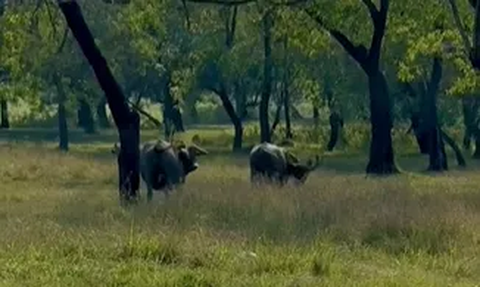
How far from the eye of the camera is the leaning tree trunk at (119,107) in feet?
59.4

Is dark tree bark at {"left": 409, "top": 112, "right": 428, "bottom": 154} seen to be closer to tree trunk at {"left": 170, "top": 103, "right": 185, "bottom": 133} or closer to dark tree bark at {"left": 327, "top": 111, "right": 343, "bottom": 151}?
dark tree bark at {"left": 327, "top": 111, "right": 343, "bottom": 151}

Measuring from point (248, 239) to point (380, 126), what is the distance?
17842 mm

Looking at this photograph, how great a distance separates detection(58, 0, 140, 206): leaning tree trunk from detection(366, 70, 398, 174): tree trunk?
11930 millimetres

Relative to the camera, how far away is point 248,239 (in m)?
11.9

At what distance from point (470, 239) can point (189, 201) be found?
484 centimetres

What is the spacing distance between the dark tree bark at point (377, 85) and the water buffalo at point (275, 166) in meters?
6.16

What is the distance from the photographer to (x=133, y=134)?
60.5ft

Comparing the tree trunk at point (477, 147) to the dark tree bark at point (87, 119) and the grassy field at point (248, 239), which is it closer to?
the dark tree bark at point (87, 119)

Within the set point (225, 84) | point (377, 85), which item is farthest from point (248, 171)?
point (225, 84)

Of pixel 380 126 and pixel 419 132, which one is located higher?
pixel 380 126

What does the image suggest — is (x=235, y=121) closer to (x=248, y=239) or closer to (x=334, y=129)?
(x=334, y=129)

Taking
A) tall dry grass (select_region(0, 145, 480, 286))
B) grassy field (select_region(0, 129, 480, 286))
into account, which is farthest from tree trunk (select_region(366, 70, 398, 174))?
tall dry grass (select_region(0, 145, 480, 286))

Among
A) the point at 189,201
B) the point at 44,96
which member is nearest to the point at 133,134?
the point at 189,201

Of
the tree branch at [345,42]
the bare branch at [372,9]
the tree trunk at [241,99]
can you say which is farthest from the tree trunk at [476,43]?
the tree trunk at [241,99]
